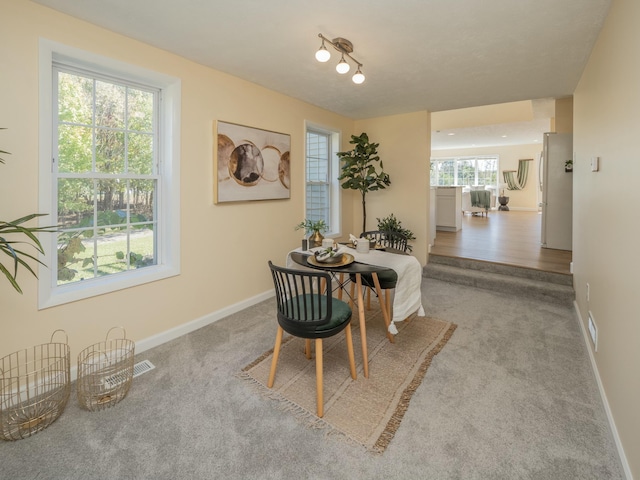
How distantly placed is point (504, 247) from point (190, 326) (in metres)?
5.02

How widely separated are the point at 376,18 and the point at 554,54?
1717mm

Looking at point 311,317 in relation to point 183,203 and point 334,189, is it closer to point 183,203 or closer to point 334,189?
point 183,203

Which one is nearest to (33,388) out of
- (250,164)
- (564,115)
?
(250,164)

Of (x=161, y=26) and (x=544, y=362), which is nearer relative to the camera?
(x=161, y=26)

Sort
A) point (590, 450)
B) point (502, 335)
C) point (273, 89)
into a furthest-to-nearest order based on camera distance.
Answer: point (273, 89) < point (502, 335) < point (590, 450)

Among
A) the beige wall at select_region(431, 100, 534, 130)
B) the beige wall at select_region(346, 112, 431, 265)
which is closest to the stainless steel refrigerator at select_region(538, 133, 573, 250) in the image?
the beige wall at select_region(346, 112, 431, 265)

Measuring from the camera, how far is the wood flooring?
14.6 feet

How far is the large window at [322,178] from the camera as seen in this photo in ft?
15.7

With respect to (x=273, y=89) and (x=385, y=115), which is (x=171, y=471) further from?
(x=385, y=115)

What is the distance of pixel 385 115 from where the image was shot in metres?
4.97

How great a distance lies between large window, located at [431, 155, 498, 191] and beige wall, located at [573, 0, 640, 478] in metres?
10.6

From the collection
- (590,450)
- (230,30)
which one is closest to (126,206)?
(230,30)

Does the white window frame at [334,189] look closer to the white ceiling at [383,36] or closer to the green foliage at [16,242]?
the white ceiling at [383,36]

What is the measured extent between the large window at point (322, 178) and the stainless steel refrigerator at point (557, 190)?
3.29 m
